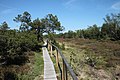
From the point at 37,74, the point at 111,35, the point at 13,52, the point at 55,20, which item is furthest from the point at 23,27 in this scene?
the point at 111,35

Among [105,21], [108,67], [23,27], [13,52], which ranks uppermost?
[105,21]

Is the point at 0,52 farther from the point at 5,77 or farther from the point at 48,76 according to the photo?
the point at 48,76

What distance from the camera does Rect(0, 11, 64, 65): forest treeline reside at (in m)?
11.4

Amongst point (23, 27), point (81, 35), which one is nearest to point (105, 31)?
point (81, 35)

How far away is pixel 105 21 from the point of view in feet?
223

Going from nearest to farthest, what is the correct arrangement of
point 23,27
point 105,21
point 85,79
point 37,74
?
point 37,74 → point 85,79 → point 23,27 → point 105,21

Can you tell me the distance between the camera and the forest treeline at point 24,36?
1141cm

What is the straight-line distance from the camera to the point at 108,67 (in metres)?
13.9

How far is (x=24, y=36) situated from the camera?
18.0 m

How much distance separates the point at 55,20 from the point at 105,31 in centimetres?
3813

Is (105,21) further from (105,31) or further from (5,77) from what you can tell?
(5,77)

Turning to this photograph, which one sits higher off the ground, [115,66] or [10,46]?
[10,46]

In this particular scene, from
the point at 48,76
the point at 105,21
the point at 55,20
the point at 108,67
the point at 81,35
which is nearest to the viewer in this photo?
the point at 48,76

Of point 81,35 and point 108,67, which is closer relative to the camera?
point 108,67
